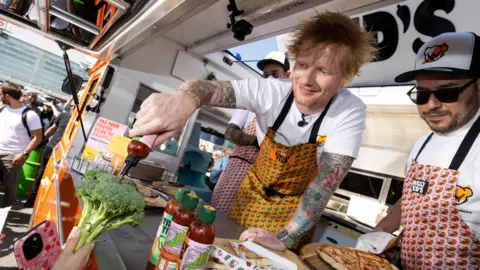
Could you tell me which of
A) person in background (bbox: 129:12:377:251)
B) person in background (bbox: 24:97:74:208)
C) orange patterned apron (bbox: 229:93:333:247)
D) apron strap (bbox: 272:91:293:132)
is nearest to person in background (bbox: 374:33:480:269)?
person in background (bbox: 129:12:377:251)

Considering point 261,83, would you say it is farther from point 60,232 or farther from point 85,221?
point 60,232

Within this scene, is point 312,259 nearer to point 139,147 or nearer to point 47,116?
point 139,147

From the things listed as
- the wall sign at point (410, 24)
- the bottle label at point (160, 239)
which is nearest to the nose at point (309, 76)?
the bottle label at point (160, 239)

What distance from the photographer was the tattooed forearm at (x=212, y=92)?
114 cm

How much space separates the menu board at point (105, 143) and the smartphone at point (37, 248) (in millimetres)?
1289

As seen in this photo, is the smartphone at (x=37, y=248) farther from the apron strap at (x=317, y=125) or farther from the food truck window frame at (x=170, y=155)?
the food truck window frame at (x=170, y=155)

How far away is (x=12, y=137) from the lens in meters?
4.43

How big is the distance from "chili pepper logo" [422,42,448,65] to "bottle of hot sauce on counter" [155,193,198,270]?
1815 millimetres

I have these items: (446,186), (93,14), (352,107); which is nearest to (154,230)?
(352,107)

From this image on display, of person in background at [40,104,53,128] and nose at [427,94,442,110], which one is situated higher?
nose at [427,94,442,110]

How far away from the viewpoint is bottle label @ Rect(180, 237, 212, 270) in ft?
2.25

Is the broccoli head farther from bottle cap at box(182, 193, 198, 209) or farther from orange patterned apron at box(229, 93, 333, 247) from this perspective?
orange patterned apron at box(229, 93, 333, 247)

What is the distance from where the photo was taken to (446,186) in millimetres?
1540

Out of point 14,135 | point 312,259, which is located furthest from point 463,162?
point 14,135
